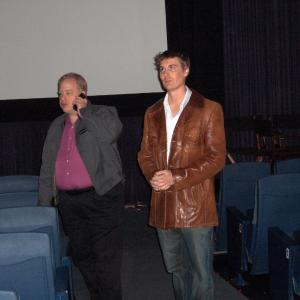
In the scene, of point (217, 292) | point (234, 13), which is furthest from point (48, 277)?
point (234, 13)

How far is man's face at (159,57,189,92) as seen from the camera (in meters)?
2.50

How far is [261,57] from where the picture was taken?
707 centimetres

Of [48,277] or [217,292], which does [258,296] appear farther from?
[48,277]

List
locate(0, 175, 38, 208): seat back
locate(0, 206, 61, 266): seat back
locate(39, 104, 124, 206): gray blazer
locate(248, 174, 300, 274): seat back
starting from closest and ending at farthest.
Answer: locate(0, 206, 61, 266): seat back < locate(39, 104, 124, 206): gray blazer < locate(248, 174, 300, 274): seat back < locate(0, 175, 38, 208): seat back

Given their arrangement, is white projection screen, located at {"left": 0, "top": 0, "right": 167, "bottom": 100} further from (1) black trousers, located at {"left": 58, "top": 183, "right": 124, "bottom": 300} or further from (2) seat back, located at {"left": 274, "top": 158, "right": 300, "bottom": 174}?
(1) black trousers, located at {"left": 58, "top": 183, "right": 124, "bottom": 300}

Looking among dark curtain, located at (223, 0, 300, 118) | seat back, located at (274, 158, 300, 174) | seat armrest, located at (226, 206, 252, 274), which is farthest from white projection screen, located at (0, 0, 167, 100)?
seat armrest, located at (226, 206, 252, 274)

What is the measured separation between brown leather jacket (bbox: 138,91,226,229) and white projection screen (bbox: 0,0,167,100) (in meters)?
4.00

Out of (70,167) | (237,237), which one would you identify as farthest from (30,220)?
(237,237)

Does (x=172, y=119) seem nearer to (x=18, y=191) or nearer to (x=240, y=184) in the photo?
(x=240, y=184)

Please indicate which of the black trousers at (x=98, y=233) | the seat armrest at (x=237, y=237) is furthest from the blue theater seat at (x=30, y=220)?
the seat armrest at (x=237, y=237)

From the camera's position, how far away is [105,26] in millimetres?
6312

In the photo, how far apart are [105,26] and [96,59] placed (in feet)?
1.49

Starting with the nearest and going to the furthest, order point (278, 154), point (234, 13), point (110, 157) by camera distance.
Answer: point (110, 157)
point (278, 154)
point (234, 13)

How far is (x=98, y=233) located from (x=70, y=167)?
425mm
